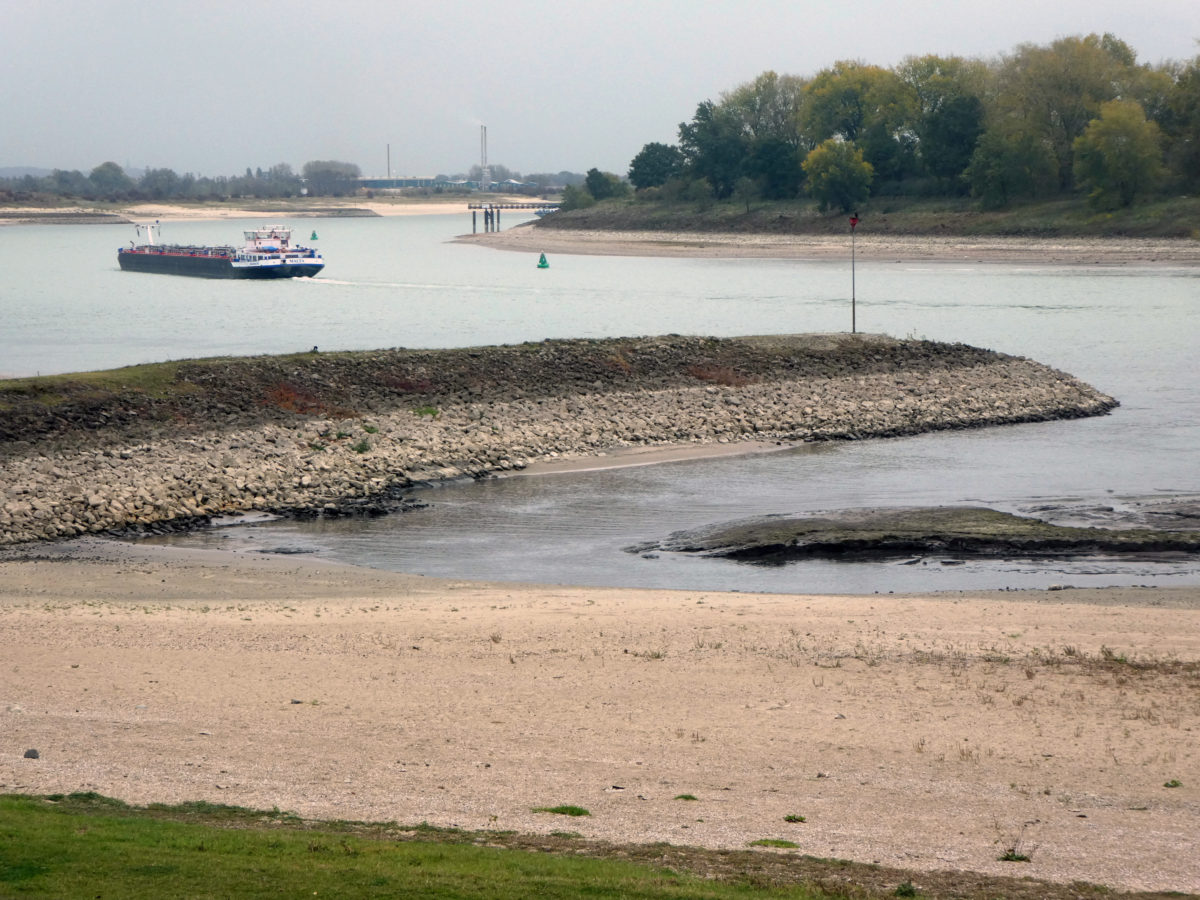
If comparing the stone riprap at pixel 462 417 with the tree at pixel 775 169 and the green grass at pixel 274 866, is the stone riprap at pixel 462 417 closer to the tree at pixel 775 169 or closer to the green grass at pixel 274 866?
the green grass at pixel 274 866

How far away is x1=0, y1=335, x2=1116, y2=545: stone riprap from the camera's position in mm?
22750

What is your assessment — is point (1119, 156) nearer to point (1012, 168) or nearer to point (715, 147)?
point (1012, 168)

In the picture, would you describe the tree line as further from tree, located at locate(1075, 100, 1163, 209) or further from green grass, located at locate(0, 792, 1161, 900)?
green grass, located at locate(0, 792, 1161, 900)

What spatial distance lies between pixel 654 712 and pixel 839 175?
4217 inches

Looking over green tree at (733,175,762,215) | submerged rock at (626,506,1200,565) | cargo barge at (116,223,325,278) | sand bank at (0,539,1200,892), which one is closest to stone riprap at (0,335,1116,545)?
sand bank at (0,539,1200,892)

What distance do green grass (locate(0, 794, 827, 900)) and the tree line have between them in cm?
9516

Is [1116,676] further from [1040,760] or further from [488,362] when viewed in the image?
[488,362]

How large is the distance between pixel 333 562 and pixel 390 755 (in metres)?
9.36

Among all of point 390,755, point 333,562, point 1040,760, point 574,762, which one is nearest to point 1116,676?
point 1040,760

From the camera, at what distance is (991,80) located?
115500 millimetres

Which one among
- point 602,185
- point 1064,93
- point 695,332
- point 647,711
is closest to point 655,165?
point 602,185

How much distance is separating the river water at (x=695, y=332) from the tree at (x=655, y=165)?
3251cm

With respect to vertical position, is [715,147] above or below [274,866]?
above

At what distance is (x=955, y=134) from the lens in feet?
368
